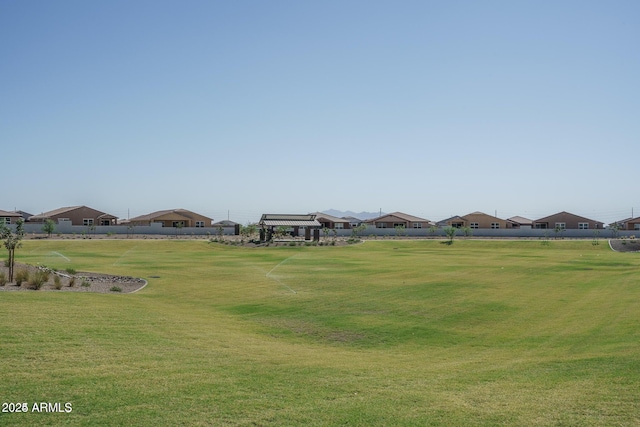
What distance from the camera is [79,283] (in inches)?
1161

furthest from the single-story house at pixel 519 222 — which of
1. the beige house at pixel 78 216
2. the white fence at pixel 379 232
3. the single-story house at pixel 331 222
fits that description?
the beige house at pixel 78 216

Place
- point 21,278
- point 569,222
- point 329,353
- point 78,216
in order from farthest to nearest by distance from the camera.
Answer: point 569,222, point 78,216, point 21,278, point 329,353

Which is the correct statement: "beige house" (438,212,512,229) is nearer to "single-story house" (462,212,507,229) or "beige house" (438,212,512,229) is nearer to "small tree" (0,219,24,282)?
"single-story house" (462,212,507,229)

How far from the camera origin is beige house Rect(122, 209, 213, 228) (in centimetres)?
11106

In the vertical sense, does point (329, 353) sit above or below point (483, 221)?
below

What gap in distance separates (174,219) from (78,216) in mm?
19119

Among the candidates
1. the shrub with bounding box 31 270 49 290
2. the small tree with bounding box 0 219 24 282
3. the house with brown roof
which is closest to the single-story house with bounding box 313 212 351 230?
the house with brown roof

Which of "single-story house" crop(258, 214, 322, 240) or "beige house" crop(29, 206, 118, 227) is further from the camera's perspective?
"beige house" crop(29, 206, 118, 227)

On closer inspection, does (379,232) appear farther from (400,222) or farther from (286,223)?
(286,223)

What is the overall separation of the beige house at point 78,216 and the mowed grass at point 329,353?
83.4 meters

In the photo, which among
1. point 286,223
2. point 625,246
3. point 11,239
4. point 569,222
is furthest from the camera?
point 569,222

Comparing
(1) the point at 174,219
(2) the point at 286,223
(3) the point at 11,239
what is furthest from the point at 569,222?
(3) the point at 11,239

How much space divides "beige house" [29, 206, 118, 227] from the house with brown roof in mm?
95467

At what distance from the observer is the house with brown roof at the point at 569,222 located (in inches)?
4584
